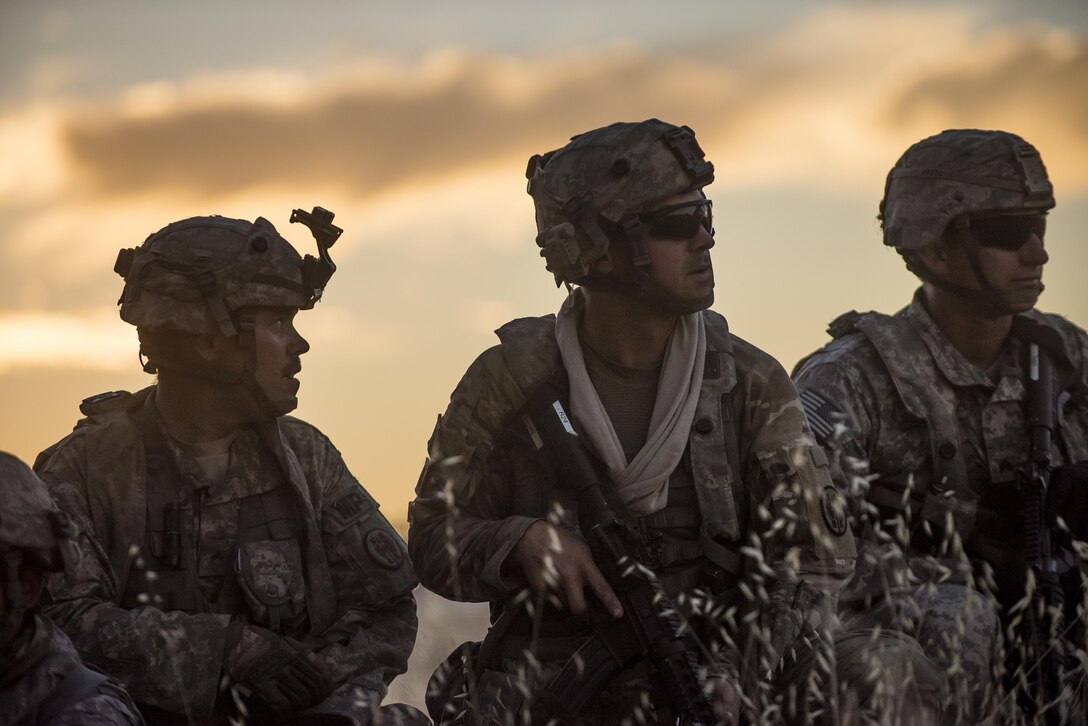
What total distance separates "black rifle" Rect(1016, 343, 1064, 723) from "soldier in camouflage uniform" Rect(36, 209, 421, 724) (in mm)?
2789

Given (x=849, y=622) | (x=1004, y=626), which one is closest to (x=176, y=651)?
(x=849, y=622)

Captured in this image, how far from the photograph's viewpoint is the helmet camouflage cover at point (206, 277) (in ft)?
22.0

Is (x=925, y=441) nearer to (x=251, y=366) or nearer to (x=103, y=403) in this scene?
(x=251, y=366)

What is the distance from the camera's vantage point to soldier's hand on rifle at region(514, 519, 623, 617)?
6285mm

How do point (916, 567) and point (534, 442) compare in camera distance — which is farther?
point (916, 567)

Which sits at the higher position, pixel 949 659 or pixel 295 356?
pixel 295 356

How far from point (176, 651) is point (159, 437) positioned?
95cm

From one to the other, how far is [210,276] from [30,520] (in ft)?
7.09

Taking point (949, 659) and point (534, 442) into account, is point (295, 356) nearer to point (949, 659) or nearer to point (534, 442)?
point (534, 442)

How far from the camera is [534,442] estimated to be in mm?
6750

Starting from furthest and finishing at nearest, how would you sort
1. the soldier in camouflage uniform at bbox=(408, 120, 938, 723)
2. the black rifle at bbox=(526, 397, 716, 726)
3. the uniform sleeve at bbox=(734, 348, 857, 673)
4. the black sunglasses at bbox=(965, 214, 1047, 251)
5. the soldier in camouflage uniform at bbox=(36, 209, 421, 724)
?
the black sunglasses at bbox=(965, 214, 1047, 251)
the uniform sleeve at bbox=(734, 348, 857, 673)
the soldier in camouflage uniform at bbox=(408, 120, 938, 723)
the soldier in camouflage uniform at bbox=(36, 209, 421, 724)
the black rifle at bbox=(526, 397, 716, 726)

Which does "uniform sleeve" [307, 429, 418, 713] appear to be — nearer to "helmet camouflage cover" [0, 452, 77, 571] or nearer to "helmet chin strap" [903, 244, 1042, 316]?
"helmet camouflage cover" [0, 452, 77, 571]

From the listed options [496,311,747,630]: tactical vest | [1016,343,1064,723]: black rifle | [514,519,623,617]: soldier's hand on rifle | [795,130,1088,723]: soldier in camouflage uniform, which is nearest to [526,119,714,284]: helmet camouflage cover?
[496,311,747,630]: tactical vest

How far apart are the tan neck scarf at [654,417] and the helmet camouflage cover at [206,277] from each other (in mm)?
1184
